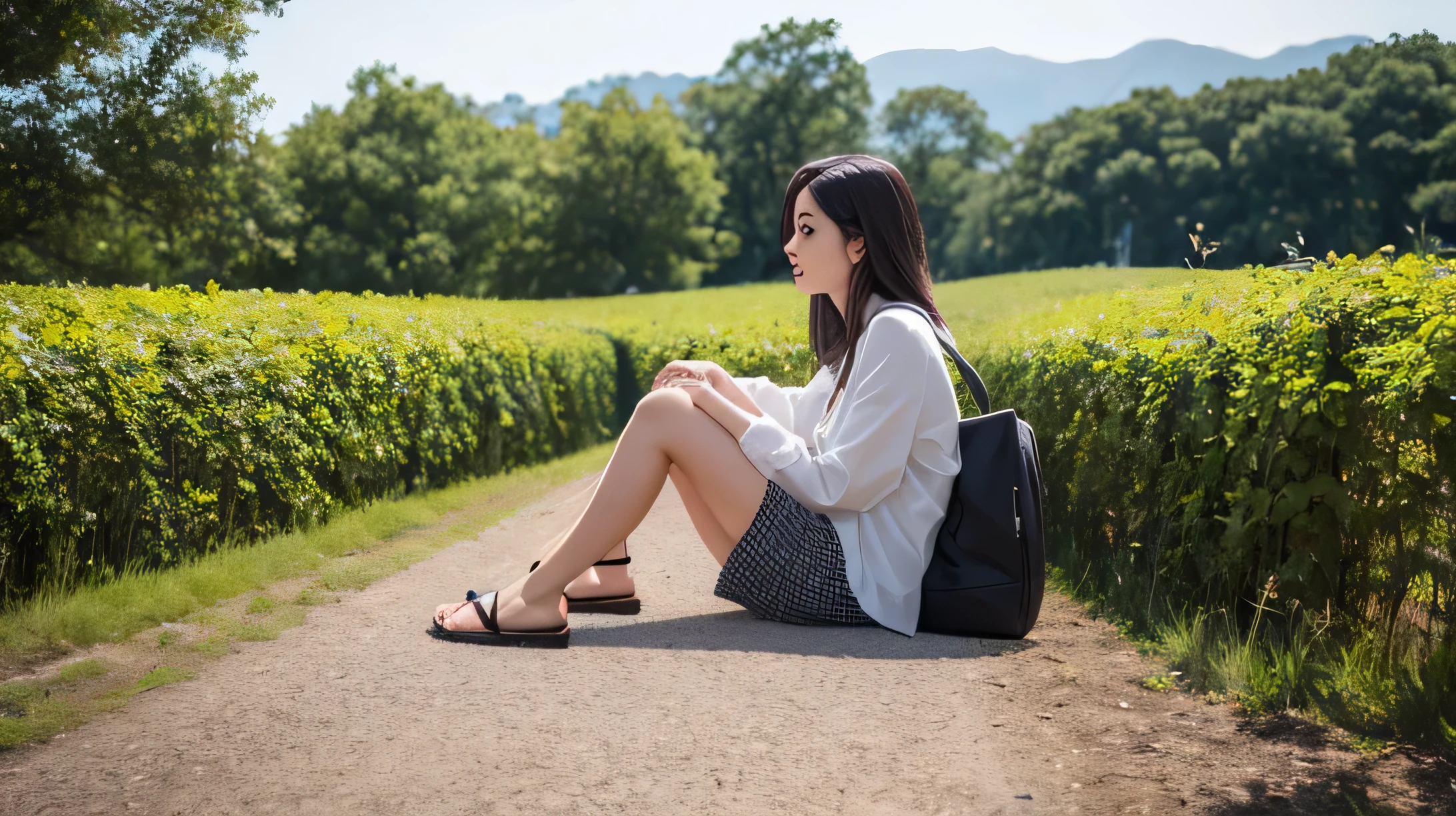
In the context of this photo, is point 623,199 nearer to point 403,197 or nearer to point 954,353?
point 403,197

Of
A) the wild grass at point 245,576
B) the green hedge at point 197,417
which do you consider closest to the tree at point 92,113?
the green hedge at point 197,417

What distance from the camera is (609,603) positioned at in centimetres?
→ 400

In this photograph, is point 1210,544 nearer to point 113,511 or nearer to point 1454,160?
point 113,511

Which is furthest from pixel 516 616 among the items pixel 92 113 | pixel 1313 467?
pixel 92 113

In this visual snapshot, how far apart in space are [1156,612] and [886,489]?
1359mm

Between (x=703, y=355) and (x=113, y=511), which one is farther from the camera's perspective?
(x=703, y=355)

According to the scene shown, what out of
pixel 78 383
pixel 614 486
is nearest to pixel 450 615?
pixel 614 486

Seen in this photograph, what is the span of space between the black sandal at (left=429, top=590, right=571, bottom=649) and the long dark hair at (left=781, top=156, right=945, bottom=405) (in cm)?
137

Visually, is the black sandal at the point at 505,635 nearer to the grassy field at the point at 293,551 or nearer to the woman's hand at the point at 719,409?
the woman's hand at the point at 719,409

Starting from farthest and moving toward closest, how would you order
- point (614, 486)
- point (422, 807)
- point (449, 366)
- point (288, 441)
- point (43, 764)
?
1. point (449, 366)
2. point (288, 441)
3. point (614, 486)
4. point (43, 764)
5. point (422, 807)

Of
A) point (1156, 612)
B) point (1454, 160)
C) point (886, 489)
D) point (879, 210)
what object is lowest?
point (1156, 612)

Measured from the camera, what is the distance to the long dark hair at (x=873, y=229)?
3547mm

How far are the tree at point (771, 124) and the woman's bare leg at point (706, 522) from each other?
49993mm

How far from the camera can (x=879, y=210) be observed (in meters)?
3.56
